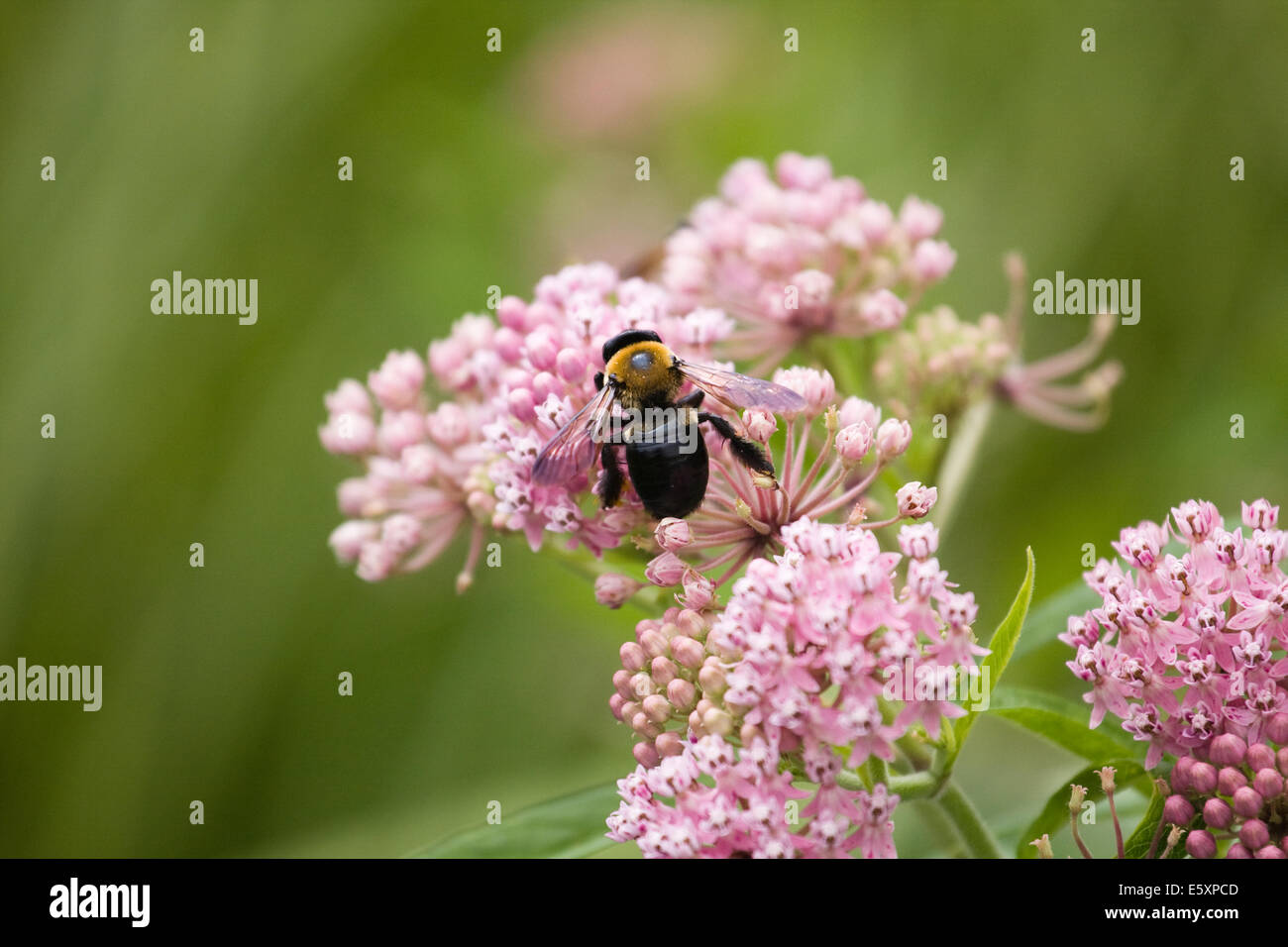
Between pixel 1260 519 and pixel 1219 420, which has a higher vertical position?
pixel 1219 420

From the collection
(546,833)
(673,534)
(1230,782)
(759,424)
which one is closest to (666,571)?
(673,534)

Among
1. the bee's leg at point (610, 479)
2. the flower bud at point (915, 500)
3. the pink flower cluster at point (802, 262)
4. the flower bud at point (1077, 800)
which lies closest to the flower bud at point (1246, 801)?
the flower bud at point (1077, 800)

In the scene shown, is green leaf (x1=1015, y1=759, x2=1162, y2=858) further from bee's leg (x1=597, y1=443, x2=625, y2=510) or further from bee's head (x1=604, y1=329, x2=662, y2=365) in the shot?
bee's head (x1=604, y1=329, x2=662, y2=365)

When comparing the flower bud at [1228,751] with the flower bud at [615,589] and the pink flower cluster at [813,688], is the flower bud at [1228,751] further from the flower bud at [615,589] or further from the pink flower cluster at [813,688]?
the flower bud at [615,589]

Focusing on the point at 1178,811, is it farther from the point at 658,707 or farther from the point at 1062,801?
the point at 658,707
